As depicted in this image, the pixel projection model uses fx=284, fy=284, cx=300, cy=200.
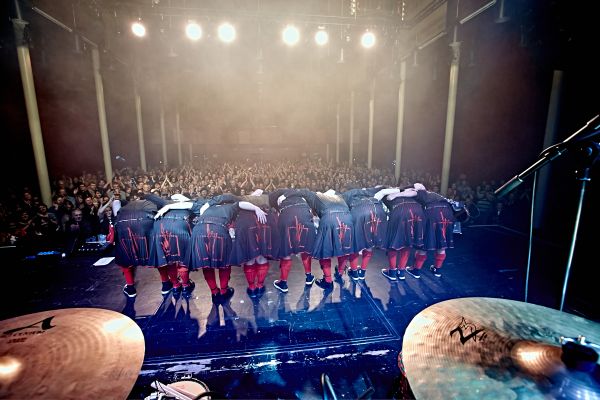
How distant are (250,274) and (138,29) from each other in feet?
34.7

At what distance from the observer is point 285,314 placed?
14.5ft

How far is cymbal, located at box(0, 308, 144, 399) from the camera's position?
1429mm

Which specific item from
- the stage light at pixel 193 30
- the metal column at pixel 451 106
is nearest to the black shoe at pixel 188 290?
the metal column at pixel 451 106

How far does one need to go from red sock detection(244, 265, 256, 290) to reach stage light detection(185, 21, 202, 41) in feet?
32.0

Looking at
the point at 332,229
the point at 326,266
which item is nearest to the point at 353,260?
the point at 326,266

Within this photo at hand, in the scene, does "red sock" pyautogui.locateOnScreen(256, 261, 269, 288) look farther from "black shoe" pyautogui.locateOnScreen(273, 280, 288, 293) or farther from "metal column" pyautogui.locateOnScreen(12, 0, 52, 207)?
"metal column" pyautogui.locateOnScreen(12, 0, 52, 207)

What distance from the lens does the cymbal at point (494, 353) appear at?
1.34 meters

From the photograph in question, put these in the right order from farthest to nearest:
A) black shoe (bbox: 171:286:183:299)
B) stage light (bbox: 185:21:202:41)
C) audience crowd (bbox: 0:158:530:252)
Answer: stage light (bbox: 185:21:202:41) < audience crowd (bbox: 0:158:530:252) < black shoe (bbox: 171:286:183:299)

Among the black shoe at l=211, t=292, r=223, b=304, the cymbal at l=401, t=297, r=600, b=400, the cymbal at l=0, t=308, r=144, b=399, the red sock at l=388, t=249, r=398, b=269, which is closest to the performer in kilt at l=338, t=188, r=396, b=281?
the red sock at l=388, t=249, r=398, b=269

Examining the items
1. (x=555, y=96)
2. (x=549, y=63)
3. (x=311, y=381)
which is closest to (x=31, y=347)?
(x=311, y=381)

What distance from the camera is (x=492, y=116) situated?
10.2m

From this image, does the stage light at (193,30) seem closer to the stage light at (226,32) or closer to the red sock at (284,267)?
the stage light at (226,32)

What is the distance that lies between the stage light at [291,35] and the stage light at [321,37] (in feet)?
2.55

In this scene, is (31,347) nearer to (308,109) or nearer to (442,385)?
(442,385)
